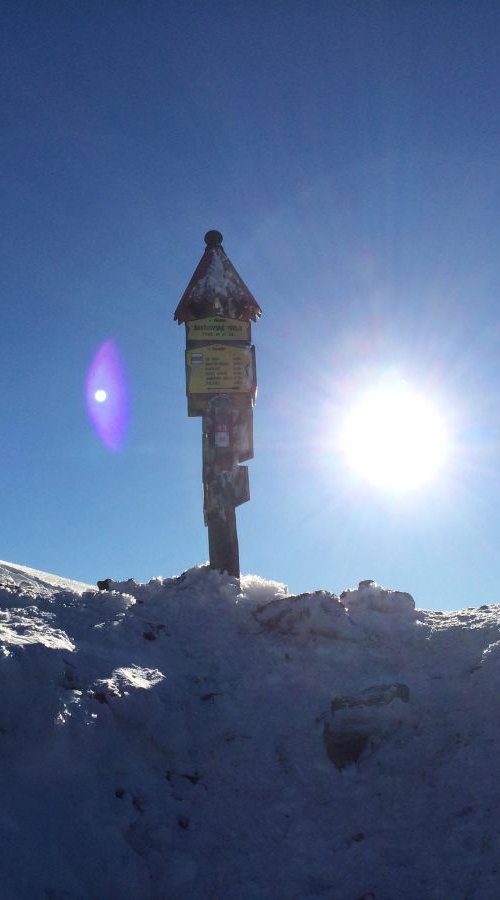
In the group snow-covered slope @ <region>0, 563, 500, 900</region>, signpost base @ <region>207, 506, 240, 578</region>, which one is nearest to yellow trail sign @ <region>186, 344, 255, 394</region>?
signpost base @ <region>207, 506, 240, 578</region>

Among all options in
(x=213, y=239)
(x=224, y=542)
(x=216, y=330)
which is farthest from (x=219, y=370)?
(x=224, y=542)

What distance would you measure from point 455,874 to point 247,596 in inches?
194

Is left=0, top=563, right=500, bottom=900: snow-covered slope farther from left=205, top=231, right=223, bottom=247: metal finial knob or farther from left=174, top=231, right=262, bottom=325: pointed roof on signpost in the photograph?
left=205, top=231, right=223, bottom=247: metal finial knob

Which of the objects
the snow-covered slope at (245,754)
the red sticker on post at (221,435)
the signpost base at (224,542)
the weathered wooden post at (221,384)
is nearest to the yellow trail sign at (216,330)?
the weathered wooden post at (221,384)

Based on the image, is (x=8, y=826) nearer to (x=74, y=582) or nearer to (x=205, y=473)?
(x=205, y=473)

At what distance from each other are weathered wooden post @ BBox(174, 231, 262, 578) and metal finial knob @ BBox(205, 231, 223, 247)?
1.13ft

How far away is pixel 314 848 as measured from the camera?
16.0 feet

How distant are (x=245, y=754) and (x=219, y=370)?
6671 millimetres

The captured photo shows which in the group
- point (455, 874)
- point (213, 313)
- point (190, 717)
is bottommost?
point (455, 874)

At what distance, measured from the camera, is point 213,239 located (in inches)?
477

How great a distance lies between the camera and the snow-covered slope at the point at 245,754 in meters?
4.45

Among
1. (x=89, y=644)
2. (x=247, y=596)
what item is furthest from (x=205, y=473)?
(x=89, y=644)

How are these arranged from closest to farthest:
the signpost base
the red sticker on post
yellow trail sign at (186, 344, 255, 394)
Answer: the signpost base → the red sticker on post → yellow trail sign at (186, 344, 255, 394)

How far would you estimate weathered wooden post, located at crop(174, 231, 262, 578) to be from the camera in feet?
35.3
